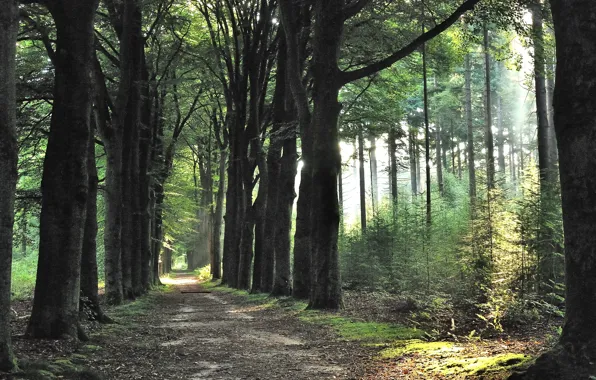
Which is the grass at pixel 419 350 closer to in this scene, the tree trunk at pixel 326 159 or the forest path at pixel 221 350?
the forest path at pixel 221 350

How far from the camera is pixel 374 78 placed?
18.4m

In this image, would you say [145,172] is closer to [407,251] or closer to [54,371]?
[407,251]

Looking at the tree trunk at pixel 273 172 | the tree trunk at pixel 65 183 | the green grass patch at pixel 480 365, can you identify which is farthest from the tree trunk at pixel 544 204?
the tree trunk at pixel 273 172

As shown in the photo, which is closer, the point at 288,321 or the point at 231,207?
the point at 288,321

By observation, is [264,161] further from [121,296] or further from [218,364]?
[218,364]

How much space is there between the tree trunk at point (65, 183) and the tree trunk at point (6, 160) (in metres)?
2.18

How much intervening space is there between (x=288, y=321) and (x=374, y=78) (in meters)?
10.7

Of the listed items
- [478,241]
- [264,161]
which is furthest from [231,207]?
[478,241]

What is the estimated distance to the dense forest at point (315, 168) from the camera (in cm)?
421

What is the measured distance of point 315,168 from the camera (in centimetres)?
1173

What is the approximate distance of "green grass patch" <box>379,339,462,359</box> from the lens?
6.32 metres

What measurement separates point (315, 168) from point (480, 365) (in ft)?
23.9

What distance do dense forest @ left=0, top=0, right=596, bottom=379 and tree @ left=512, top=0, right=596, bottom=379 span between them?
0.04 feet

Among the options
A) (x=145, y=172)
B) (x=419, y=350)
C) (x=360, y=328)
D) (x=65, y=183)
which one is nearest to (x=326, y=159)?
(x=360, y=328)
